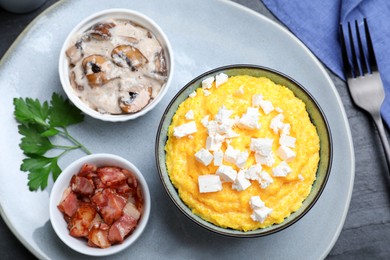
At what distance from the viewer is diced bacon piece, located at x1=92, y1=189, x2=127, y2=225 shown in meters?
3.11

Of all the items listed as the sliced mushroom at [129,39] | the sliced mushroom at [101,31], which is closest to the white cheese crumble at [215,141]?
the sliced mushroom at [129,39]

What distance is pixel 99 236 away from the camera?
3.11 metres

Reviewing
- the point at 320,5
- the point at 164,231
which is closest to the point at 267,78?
the point at 320,5

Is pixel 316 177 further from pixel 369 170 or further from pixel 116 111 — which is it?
pixel 116 111

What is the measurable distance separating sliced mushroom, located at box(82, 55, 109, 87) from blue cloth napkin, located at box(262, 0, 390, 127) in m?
1.19

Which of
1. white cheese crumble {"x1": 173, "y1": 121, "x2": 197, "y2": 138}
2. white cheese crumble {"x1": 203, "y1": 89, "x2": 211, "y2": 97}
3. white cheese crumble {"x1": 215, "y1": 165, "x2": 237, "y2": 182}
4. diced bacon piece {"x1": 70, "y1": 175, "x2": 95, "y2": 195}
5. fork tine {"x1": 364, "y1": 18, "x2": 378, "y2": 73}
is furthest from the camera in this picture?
fork tine {"x1": 364, "y1": 18, "x2": 378, "y2": 73}

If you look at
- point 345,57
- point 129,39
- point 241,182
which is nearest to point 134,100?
point 129,39

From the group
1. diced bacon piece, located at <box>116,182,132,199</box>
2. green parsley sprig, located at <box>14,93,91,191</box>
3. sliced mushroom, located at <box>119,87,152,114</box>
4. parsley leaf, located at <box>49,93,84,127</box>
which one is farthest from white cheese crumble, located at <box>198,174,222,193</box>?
parsley leaf, located at <box>49,93,84,127</box>

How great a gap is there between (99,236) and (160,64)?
3.41 feet

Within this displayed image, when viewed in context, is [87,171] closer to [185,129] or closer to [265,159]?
[185,129]

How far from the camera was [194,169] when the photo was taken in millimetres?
2945

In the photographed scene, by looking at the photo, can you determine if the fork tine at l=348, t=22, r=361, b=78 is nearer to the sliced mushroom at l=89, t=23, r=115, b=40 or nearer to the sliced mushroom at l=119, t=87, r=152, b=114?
the sliced mushroom at l=119, t=87, r=152, b=114

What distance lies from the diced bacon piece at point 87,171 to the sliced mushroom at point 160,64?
0.68m

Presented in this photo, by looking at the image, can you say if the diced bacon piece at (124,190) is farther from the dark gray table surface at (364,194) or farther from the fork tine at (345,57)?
the fork tine at (345,57)
